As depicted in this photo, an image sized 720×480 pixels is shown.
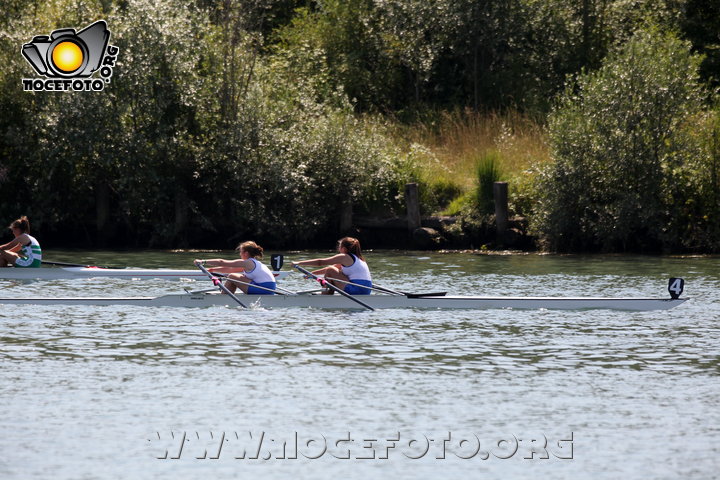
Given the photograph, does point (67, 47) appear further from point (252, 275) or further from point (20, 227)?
point (252, 275)

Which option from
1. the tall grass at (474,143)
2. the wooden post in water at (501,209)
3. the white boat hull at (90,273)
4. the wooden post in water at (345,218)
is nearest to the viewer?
the white boat hull at (90,273)

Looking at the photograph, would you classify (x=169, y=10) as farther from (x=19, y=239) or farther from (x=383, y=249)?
(x=19, y=239)

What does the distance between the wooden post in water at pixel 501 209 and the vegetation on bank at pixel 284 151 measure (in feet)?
2.54

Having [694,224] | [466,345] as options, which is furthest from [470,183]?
[466,345]

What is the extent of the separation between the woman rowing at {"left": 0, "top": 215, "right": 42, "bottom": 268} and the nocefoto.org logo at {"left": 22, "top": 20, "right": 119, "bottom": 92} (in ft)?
36.6

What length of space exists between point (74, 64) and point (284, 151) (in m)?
8.19

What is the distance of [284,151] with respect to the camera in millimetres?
36438

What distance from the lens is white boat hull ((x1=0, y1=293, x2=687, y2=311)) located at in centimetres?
1911

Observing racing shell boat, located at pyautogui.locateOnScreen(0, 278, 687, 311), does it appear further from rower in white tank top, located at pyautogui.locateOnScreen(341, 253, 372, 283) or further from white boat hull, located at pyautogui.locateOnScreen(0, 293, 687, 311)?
rower in white tank top, located at pyautogui.locateOnScreen(341, 253, 372, 283)

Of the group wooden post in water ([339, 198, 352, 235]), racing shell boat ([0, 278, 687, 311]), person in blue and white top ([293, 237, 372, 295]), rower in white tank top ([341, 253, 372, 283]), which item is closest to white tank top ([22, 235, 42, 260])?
racing shell boat ([0, 278, 687, 311])

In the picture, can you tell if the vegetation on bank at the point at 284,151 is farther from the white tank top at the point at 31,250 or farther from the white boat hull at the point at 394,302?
the white boat hull at the point at 394,302

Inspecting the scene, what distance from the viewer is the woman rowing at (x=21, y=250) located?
81.5 feet

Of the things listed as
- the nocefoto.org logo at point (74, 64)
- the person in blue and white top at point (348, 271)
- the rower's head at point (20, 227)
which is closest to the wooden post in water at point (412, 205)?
the nocefoto.org logo at point (74, 64)

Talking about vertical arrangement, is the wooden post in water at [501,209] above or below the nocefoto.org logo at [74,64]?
below
